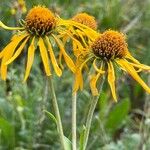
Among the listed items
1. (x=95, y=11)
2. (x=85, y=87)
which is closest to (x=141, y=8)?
(x=95, y=11)

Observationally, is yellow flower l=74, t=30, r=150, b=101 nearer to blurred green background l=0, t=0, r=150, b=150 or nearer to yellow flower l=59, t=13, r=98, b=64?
yellow flower l=59, t=13, r=98, b=64

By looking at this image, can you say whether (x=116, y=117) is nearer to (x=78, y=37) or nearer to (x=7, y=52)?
(x=78, y=37)

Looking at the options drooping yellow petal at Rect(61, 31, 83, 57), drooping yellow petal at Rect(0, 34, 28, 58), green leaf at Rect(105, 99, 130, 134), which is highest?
drooping yellow petal at Rect(0, 34, 28, 58)

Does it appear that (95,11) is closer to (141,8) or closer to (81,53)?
(141,8)

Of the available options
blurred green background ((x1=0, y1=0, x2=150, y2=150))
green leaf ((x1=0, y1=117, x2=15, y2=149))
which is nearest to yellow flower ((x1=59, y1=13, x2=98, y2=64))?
blurred green background ((x1=0, y1=0, x2=150, y2=150))

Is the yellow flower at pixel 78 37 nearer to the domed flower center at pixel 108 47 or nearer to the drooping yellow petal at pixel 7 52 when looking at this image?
the domed flower center at pixel 108 47
